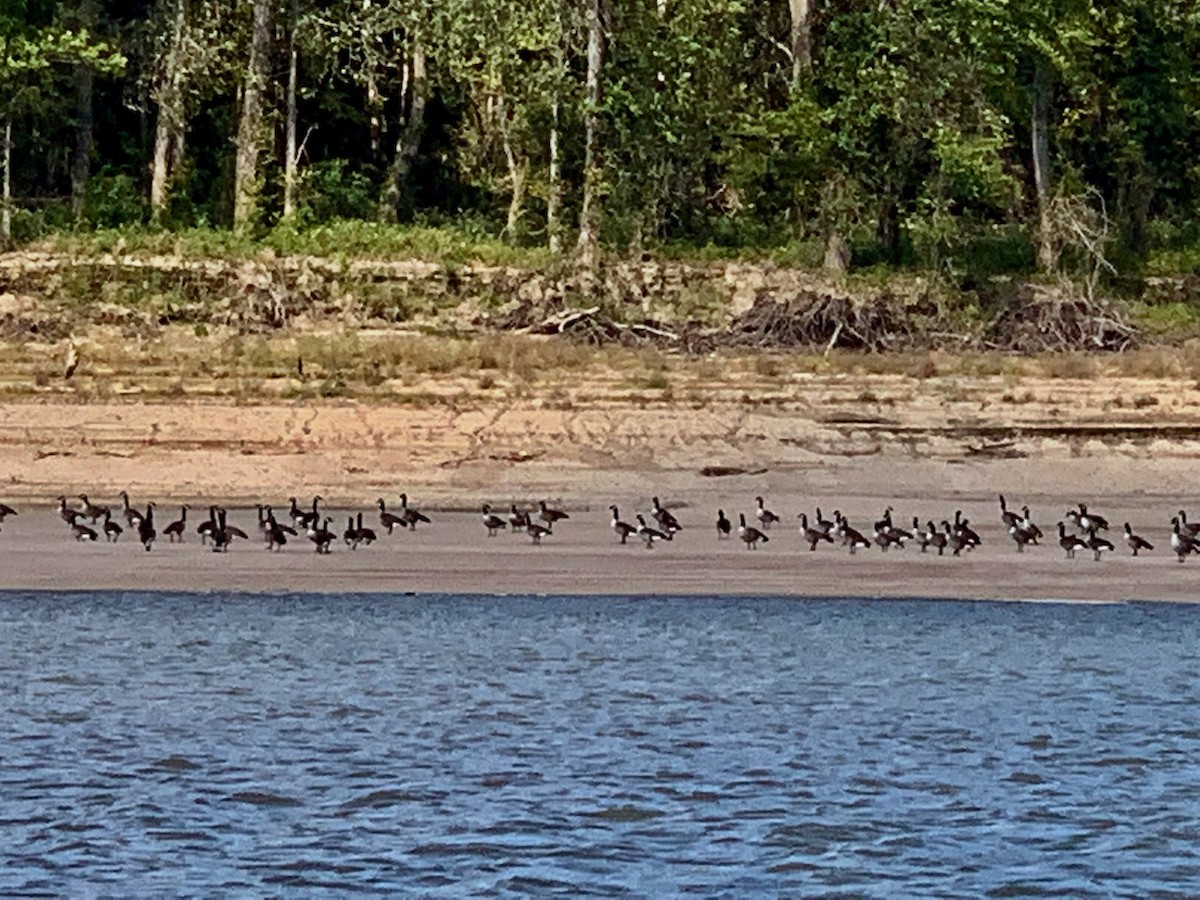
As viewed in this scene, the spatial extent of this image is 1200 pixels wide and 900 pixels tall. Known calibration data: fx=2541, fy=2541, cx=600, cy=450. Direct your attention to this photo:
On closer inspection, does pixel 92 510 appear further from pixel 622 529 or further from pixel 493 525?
pixel 622 529

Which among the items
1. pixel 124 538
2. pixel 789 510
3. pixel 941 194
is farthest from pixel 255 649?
pixel 941 194

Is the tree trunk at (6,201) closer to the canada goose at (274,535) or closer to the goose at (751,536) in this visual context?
the canada goose at (274,535)

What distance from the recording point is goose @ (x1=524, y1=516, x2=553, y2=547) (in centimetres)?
2272

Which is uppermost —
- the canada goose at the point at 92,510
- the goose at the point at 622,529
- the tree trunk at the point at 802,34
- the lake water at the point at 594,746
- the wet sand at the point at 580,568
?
the tree trunk at the point at 802,34

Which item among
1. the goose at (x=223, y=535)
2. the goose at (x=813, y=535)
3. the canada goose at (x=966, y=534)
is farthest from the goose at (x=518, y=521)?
the canada goose at (x=966, y=534)

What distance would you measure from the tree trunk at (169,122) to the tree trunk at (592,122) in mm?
7403

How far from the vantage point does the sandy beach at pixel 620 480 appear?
21.2 meters

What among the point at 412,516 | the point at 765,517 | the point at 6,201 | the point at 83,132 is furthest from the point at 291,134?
the point at 765,517

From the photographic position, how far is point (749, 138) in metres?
46.2

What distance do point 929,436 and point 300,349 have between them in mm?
8441

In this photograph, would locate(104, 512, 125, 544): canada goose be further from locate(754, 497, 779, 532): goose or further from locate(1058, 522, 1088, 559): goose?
locate(1058, 522, 1088, 559): goose

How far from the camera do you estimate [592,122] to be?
43.5 m

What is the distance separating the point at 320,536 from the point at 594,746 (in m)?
7.58

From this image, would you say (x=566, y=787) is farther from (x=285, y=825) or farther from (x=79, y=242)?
(x=79, y=242)
